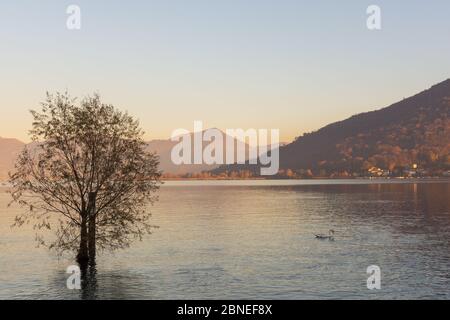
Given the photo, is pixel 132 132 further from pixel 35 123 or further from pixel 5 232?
pixel 5 232

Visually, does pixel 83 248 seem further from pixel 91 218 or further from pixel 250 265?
pixel 250 265

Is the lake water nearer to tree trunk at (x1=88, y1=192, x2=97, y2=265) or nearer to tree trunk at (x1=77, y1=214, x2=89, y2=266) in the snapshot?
tree trunk at (x1=77, y1=214, x2=89, y2=266)

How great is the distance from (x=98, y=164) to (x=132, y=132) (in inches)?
230

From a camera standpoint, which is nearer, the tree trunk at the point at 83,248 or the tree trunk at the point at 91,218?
the tree trunk at the point at 91,218

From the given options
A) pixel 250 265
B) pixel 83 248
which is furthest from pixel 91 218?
pixel 250 265

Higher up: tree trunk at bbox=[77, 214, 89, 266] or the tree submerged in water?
the tree submerged in water

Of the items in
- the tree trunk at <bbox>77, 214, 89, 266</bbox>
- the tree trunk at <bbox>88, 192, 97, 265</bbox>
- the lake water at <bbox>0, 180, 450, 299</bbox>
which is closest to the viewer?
the lake water at <bbox>0, 180, 450, 299</bbox>

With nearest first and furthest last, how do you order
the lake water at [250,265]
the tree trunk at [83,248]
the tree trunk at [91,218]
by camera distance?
1. the lake water at [250,265]
2. the tree trunk at [91,218]
3. the tree trunk at [83,248]

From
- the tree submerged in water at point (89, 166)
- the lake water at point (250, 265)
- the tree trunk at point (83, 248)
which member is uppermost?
the tree submerged in water at point (89, 166)

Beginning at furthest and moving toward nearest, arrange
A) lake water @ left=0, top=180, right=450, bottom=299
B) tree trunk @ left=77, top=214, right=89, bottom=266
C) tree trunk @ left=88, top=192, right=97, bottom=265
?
tree trunk @ left=77, top=214, right=89, bottom=266 → tree trunk @ left=88, top=192, right=97, bottom=265 → lake water @ left=0, top=180, right=450, bottom=299

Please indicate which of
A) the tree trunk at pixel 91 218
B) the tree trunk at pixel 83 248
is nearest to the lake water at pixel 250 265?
the tree trunk at pixel 83 248

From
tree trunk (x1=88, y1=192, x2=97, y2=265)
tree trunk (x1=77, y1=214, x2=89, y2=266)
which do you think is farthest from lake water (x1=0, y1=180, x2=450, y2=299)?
tree trunk (x1=88, y1=192, x2=97, y2=265)

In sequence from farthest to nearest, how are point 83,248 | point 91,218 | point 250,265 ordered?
1. point 250,265
2. point 83,248
3. point 91,218

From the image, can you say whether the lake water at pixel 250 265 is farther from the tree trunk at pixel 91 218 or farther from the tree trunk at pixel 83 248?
the tree trunk at pixel 91 218
